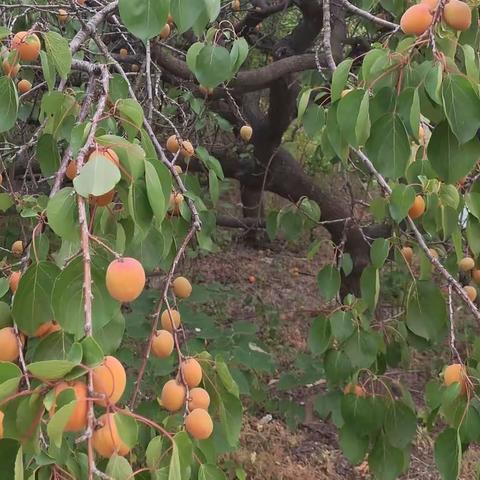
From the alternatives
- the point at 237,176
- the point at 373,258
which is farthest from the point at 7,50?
the point at 237,176

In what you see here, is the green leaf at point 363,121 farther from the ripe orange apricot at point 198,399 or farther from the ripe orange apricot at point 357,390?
the ripe orange apricot at point 357,390

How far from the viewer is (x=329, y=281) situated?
1.92 metres

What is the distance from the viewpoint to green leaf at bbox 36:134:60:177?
3.87 feet

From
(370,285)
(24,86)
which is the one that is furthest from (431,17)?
(24,86)

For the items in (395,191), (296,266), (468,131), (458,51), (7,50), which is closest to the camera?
(468,131)

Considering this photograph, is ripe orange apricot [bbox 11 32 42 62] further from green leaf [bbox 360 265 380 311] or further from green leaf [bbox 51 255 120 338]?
green leaf [bbox 360 265 380 311]

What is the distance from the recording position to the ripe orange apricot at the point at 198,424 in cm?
95

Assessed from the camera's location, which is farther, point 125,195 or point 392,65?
point 392,65

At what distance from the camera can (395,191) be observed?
1.38 meters

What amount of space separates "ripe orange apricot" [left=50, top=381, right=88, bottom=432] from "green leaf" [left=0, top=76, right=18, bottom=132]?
0.57 meters

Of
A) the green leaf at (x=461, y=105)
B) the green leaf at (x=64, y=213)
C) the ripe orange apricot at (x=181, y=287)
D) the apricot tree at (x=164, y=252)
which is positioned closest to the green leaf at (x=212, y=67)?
the apricot tree at (x=164, y=252)

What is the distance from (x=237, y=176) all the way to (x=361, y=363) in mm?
1889

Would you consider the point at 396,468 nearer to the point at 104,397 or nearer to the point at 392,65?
the point at 392,65

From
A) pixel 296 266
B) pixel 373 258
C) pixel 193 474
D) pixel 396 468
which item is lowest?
pixel 296 266
